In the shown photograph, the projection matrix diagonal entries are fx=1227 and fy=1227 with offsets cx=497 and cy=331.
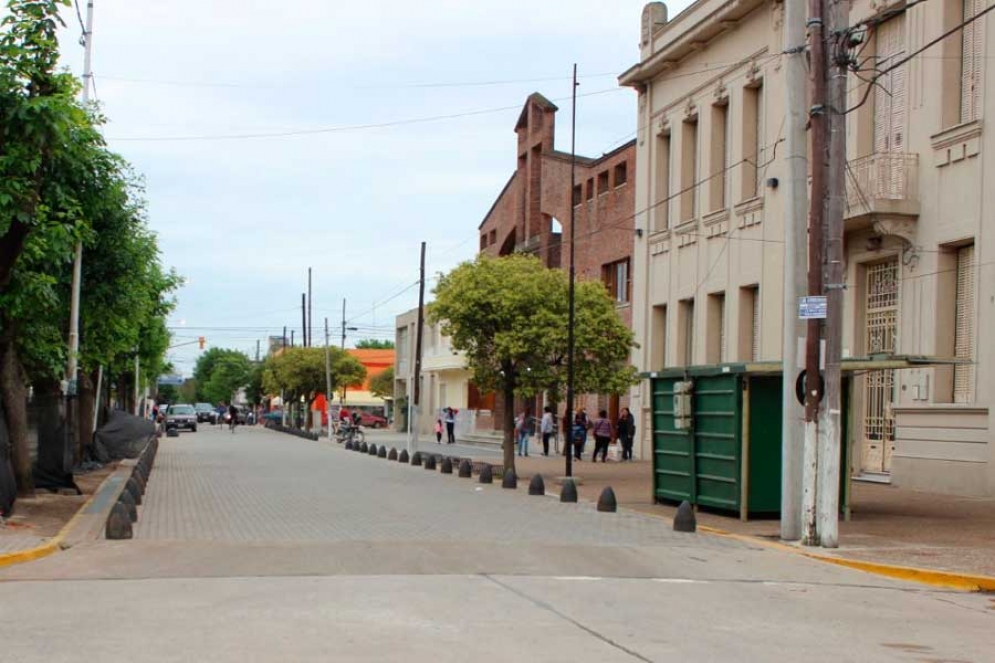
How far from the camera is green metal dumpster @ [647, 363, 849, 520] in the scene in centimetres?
1791

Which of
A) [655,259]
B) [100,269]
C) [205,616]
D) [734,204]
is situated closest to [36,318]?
[100,269]

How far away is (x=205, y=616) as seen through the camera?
928cm

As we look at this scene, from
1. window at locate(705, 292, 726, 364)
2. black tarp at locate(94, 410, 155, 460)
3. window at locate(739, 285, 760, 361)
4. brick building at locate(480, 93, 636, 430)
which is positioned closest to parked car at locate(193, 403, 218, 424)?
brick building at locate(480, 93, 636, 430)

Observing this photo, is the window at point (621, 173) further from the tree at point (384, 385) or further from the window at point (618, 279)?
the tree at point (384, 385)

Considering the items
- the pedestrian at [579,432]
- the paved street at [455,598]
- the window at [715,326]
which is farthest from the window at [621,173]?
the paved street at [455,598]

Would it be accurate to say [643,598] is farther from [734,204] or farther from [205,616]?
[734,204]

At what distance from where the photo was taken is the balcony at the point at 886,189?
938 inches

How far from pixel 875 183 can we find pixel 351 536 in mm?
14104

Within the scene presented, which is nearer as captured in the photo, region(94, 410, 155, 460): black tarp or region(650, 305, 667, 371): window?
region(94, 410, 155, 460): black tarp

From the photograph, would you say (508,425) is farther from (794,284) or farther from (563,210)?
(563,210)

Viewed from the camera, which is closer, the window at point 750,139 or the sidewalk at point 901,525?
the sidewalk at point 901,525

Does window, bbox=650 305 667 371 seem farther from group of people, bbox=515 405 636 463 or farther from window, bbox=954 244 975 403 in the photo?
window, bbox=954 244 975 403

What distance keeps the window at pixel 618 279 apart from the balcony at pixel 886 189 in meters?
18.9

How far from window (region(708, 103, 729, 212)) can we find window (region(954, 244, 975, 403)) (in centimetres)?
Answer: 1013
